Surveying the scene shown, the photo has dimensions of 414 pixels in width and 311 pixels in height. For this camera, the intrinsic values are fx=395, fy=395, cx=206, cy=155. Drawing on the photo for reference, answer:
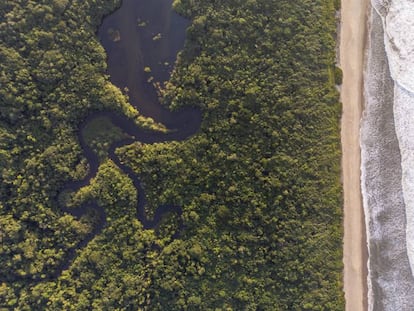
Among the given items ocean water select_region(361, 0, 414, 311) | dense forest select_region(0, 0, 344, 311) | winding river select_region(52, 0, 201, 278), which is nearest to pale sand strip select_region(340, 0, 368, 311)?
ocean water select_region(361, 0, 414, 311)

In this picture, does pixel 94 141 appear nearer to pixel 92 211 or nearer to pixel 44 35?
pixel 92 211

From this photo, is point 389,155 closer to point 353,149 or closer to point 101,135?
point 353,149

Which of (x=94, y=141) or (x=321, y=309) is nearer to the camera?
(x=321, y=309)

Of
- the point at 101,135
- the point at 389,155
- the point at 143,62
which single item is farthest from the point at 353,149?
the point at 101,135

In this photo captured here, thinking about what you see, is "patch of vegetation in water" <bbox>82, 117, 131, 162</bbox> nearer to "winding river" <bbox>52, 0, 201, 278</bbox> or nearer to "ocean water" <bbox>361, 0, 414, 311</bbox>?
"winding river" <bbox>52, 0, 201, 278</bbox>

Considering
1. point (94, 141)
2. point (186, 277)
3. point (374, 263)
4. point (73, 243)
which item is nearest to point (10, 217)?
point (73, 243)

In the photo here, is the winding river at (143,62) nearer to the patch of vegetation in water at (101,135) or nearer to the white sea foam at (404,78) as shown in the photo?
the patch of vegetation in water at (101,135)
